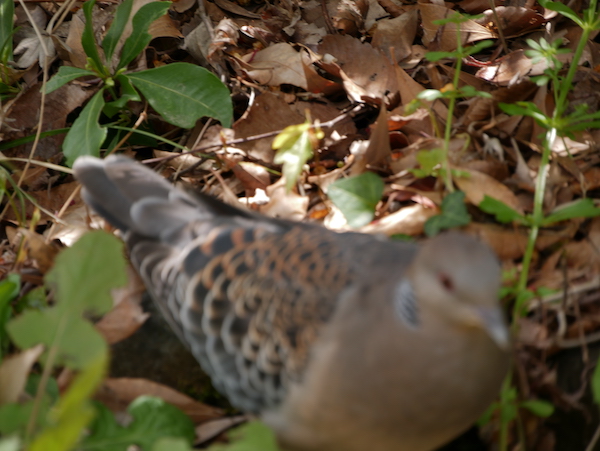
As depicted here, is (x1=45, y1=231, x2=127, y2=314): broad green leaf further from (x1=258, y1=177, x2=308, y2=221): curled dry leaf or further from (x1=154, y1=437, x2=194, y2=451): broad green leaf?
(x1=258, y1=177, x2=308, y2=221): curled dry leaf

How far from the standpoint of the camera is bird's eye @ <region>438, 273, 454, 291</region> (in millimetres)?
1719

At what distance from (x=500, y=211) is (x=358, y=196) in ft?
1.93

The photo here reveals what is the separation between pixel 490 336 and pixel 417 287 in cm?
23

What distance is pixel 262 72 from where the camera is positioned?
3738mm

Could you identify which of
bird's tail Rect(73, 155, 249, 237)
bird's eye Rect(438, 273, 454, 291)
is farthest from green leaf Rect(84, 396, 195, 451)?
bird's eye Rect(438, 273, 454, 291)

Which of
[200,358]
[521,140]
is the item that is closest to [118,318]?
[200,358]

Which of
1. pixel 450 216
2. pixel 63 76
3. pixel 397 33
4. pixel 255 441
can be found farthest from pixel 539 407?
pixel 63 76

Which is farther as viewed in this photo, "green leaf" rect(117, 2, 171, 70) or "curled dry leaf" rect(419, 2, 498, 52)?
"curled dry leaf" rect(419, 2, 498, 52)

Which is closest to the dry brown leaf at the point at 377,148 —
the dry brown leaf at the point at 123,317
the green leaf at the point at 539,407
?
the dry brown leaf at the point at 123,317

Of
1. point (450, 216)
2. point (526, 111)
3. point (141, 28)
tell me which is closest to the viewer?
point (450, 216)

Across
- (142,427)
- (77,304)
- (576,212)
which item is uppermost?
(77,304)

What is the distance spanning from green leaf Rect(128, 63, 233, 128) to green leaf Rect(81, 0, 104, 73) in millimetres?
211

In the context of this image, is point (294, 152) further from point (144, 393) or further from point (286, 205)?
point (144, 393)

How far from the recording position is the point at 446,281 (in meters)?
1.73
